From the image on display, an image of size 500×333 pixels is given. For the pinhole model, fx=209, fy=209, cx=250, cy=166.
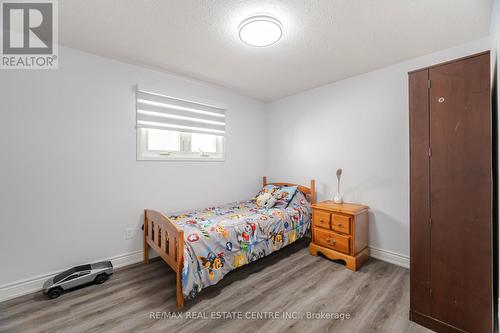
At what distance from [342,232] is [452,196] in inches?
49.0

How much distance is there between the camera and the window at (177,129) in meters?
2.61

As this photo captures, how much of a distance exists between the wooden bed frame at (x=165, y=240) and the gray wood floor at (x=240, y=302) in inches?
10.2

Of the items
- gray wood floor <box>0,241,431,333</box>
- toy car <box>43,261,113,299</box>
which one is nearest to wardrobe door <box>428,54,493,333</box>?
gray wood floor <box>0,241,431,333</box>

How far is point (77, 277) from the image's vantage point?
197 cm

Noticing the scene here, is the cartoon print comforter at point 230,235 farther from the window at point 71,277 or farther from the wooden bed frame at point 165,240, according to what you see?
the window at point 71,277

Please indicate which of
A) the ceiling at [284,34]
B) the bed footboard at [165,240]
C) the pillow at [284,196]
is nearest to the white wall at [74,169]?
the bed footboard at [165,240]

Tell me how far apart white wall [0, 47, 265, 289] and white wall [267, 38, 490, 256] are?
1941mm

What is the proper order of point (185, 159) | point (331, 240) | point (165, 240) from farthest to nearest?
point (185, 159), point (331, 240), point (165, 240)

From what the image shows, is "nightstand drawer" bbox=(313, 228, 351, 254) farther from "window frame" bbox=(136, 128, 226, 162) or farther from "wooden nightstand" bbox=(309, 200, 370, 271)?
"window frame" bbox=(136, 128, 226, 162)

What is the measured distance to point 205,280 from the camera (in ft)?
6.25

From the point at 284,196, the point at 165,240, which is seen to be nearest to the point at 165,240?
the point at 165,240

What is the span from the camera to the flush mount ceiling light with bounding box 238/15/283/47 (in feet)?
5.56

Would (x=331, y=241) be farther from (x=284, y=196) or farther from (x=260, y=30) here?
(x=260, y=30)

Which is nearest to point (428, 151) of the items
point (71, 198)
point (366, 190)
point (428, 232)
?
point (428, 232)
